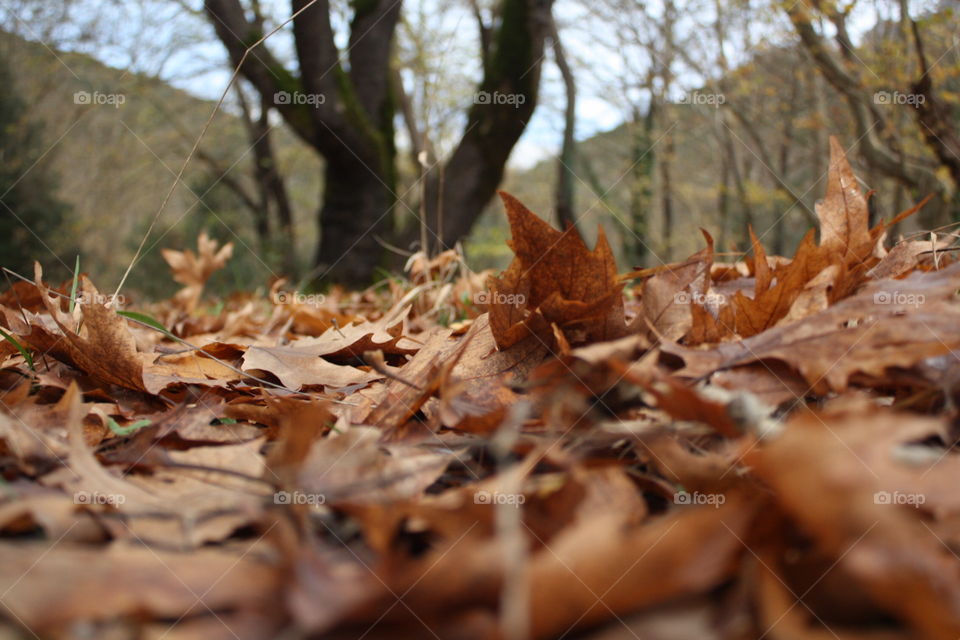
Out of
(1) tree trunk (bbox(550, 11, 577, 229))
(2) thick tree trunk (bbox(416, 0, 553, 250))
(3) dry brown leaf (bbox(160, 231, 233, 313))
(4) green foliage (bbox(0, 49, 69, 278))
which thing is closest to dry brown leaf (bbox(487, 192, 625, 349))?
(3) dry brown leaf (bbox(160, 231, 233, 313))

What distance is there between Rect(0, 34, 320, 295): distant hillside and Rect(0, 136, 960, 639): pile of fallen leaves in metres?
12.2

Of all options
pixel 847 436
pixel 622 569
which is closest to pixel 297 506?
pixel 622 569

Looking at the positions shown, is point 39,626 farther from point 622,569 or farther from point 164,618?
point 622,569

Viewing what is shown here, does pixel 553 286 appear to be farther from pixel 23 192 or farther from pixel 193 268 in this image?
pixel 23 192

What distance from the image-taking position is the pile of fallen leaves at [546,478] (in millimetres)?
331

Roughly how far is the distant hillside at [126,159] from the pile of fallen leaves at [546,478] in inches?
482

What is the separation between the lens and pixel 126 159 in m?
15.6

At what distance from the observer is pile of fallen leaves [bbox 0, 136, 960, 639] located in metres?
0.33

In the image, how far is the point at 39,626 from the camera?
0.32 meters

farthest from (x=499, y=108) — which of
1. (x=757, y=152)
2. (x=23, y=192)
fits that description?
(x=23, y=192)

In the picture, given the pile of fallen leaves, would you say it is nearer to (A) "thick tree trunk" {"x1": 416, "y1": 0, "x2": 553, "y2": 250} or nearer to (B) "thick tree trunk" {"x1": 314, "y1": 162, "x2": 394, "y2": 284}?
(A) "thick tree trunk" {"x1": 416, "y1": 0, "x2": 553, "y2": 250}

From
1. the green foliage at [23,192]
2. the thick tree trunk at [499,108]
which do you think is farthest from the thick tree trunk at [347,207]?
the green foliage at [23,192]

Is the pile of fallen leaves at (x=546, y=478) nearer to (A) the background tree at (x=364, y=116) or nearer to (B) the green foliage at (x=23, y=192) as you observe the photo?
(A) the background tree at (x=364, y=116)

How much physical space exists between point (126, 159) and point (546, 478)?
59.9 feet
